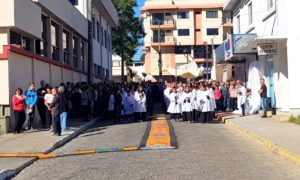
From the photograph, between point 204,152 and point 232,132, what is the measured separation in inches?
235

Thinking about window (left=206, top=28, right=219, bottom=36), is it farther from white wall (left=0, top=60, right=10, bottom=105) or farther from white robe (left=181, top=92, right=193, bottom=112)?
white wall (left=0, top=60, right=10, bottom=105)

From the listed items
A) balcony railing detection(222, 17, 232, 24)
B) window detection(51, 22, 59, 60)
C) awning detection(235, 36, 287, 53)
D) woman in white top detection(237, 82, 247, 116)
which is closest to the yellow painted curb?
awning detection(235, 36, 287, 53)

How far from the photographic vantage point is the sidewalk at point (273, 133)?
524 inches

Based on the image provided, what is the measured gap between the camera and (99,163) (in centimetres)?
1233

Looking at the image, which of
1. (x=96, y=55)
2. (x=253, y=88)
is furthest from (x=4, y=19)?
(x=96, y=55)

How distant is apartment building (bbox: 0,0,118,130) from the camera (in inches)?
758

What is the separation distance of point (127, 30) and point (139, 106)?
44.3m

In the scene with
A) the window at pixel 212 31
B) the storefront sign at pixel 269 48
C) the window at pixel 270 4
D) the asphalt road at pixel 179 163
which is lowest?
the asphalt road at pixel 179 163

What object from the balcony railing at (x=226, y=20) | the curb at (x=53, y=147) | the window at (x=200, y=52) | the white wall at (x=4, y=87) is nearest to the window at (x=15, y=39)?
the white wall at (x=4, y=87)

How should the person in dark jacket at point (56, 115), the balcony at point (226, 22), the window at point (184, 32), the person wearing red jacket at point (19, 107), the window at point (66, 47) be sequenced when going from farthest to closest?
the window at point (184, 32) → the balcony at point (226, 22) → the window at point (66, 47) → the person wearing red jacket at point (19, 107) → the person in dark jacket at point (56, 115)

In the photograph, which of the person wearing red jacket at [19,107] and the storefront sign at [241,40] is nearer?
the person wearing red jacket at [19,107]

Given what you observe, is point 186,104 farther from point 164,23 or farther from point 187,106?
point 164,23

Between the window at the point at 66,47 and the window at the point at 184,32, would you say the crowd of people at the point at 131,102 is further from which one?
the window at the point at 184,32

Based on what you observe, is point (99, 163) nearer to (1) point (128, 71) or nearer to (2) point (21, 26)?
(2) point (21, 26)
